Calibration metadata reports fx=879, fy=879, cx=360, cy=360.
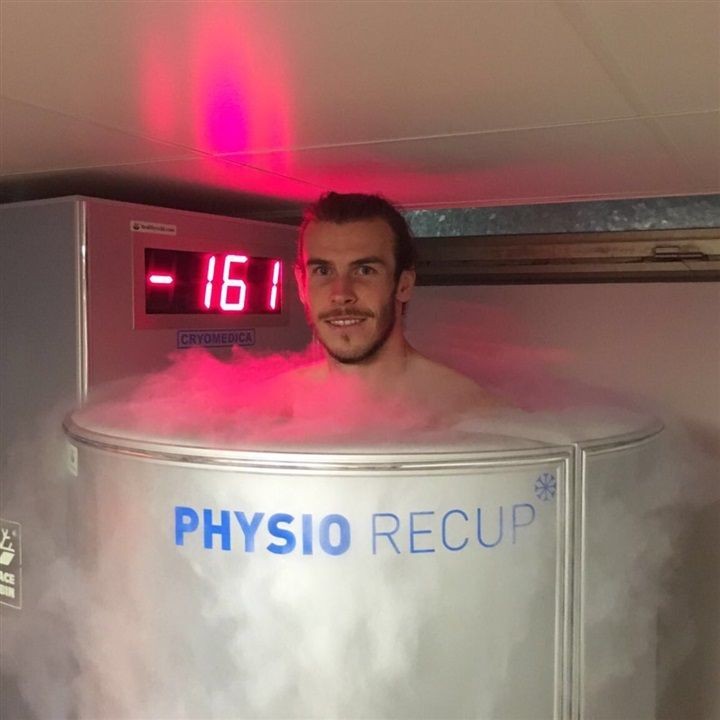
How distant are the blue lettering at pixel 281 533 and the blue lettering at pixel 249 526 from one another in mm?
14

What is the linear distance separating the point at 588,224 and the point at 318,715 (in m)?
1.04

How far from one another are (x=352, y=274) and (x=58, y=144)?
16.0 inches

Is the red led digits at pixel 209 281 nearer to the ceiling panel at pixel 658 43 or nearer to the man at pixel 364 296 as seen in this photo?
the man at pixel 364 296

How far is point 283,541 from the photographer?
896mm

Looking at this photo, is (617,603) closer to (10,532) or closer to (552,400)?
(552,400)

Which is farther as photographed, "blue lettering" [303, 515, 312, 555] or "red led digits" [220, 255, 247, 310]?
"red led digits" [220, 255, 247, 310]

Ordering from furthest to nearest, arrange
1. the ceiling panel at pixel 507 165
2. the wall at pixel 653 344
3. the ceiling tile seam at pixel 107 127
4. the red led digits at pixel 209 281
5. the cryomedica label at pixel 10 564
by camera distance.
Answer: the wall at pixel 653 344 < the red led digits at pixel 209 281 < the cryomedica label at pixel 10 564 < the ceiling panel at pixel 507 165 < the ceiling tile seam at pixel 107 127

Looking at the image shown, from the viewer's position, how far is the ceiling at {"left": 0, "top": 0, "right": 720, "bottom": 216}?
62 centimetres

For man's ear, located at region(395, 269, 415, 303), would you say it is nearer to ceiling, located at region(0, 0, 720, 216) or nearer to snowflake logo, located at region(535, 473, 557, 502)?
ceiling, located at region(0, 0, 720, 216)

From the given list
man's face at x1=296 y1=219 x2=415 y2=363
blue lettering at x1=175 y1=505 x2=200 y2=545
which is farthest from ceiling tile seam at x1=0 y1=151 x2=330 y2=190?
blue lettering at x1=175 y1=505 x2=200 y2=545

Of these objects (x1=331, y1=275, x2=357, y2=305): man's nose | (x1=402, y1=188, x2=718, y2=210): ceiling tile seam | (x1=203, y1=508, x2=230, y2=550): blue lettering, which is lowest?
(x1=203, y1=508, x2=230, y2=550): blue lettering

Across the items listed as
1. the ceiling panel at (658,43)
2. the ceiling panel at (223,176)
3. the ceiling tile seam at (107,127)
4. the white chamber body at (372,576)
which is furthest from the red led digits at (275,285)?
the ceiling panel at (658,43)

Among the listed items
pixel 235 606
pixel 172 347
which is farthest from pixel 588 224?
pixel 235 606

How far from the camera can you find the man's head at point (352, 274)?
1195 millimetres
